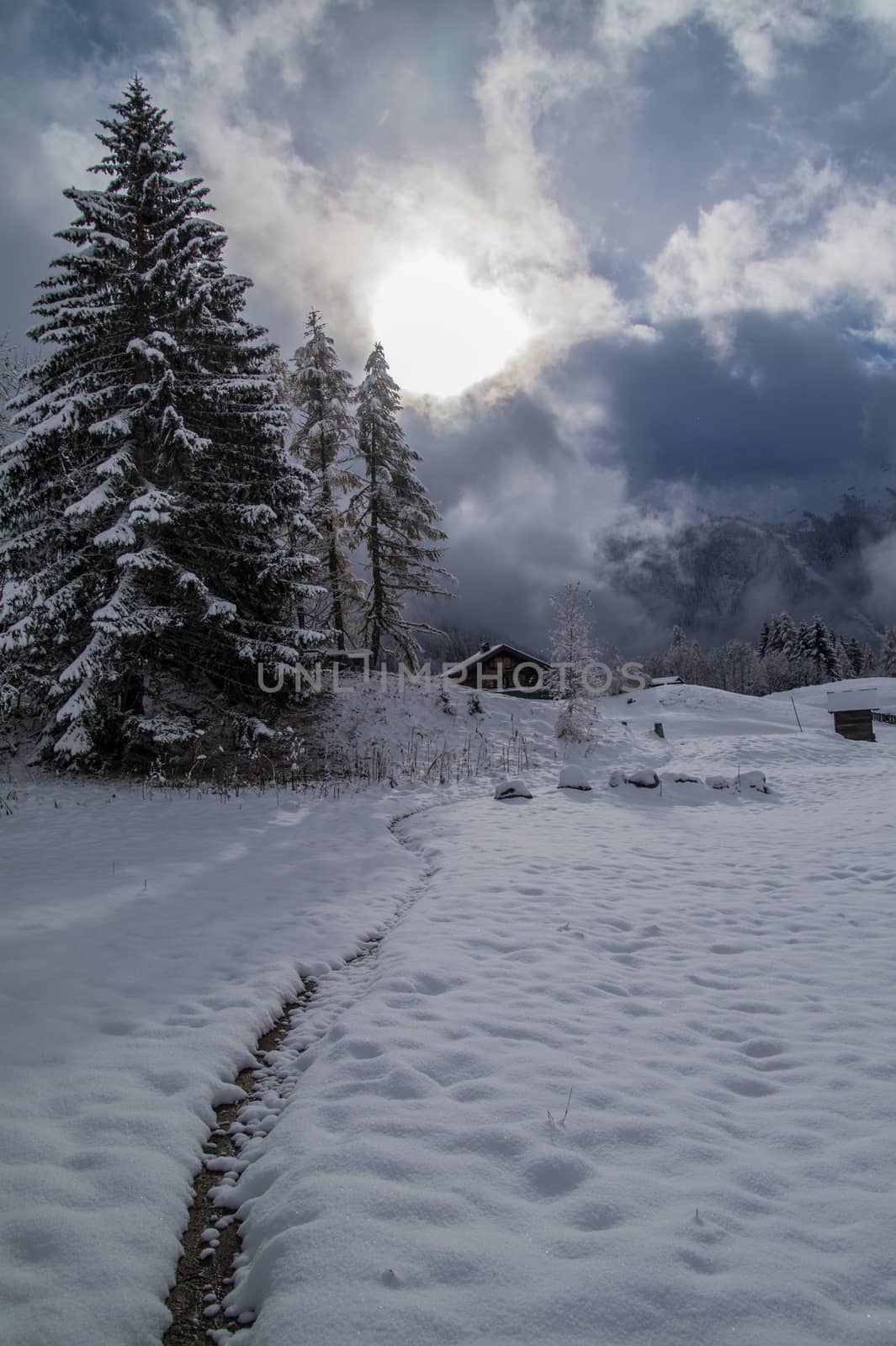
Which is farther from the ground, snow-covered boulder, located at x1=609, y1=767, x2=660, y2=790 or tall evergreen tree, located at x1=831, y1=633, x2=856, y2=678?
tall evergreen tree, located at x1=831, y1=633, x2=856, y2=678

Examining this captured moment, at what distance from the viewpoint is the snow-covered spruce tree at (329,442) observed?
2269cm

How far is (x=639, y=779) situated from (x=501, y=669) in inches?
1013

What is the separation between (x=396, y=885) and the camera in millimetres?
7570

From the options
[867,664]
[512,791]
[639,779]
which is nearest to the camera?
[512,791]

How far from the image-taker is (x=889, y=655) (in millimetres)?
66438

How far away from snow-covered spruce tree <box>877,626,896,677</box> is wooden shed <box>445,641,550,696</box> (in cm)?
4762

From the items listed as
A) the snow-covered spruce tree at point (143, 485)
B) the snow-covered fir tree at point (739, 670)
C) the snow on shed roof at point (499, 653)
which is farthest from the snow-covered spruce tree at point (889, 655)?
the snow-covered spruce tree at point (143, 485)

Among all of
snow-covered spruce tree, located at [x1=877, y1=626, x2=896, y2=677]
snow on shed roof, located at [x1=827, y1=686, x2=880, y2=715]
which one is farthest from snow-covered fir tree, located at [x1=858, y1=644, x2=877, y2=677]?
snow on shed roof, located at [x1=827, y1=686, x2=880, y2=715]

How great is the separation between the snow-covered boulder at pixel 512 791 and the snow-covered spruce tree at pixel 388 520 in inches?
459

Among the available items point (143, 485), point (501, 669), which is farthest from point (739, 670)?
point (143, 485)

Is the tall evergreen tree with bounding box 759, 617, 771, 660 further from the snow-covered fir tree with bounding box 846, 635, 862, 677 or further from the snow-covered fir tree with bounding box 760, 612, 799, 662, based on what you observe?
the snow-covered fir tree with bounding box 846, 635, 862, 677

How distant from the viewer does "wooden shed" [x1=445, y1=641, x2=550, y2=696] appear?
39031 millimetres

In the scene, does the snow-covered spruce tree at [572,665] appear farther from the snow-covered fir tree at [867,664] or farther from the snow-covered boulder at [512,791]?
the snow-covered fir tree at [867,664]

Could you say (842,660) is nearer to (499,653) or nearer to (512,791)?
(499,653)
